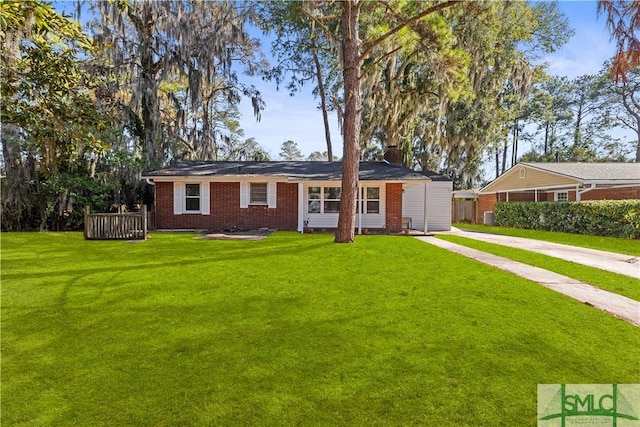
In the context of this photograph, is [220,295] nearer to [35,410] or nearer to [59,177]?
[35,410]

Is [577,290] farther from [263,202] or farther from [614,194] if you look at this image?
[614,194]

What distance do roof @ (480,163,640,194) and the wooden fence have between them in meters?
20.4

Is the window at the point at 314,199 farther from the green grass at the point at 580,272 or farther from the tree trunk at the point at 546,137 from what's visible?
the tree trunk at the point at 546,137

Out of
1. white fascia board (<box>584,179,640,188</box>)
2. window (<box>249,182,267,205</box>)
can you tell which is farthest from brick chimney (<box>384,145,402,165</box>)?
white fascia board (<box>584,179,640,188</box>)

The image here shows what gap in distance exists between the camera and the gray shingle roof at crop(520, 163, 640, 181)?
17719 millimetres

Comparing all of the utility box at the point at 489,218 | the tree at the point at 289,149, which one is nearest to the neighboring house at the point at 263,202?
the utility box at the point at 489,218

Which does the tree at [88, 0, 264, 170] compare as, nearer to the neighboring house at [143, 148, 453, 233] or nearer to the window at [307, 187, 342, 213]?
the neighboring house at [143, 148, 453, 233]

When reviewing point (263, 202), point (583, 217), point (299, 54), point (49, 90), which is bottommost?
point (583, 217)

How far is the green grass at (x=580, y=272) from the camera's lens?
5.93m

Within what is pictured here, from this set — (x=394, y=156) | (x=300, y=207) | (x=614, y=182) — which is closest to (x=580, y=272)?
(x=300, y=207)

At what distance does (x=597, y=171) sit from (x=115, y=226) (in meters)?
24.1

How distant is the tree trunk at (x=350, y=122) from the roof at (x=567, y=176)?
1365cm

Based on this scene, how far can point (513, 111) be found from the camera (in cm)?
2519

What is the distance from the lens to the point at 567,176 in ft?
60.2
